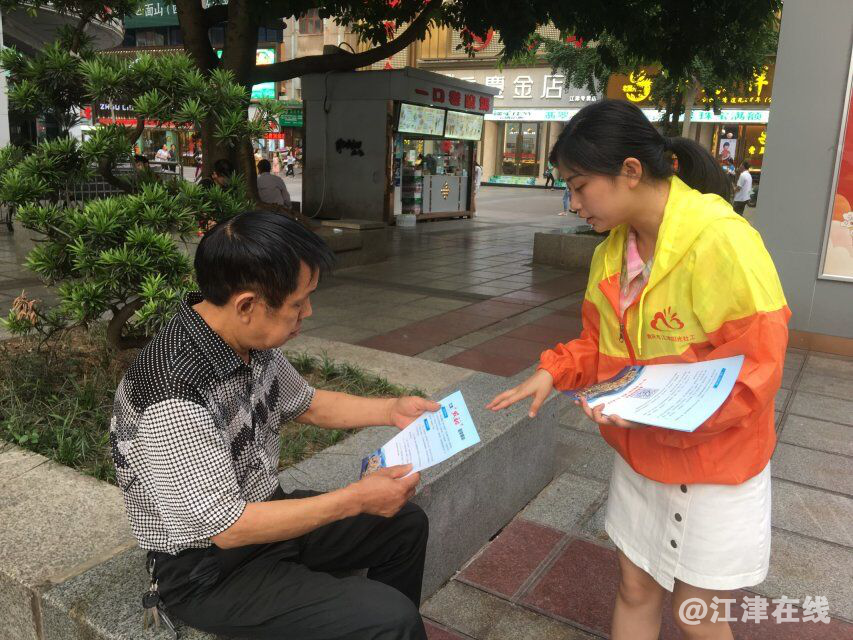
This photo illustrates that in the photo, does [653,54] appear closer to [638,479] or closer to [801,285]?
[801,285]

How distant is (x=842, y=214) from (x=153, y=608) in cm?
620

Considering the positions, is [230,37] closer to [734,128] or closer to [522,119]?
[734,128]

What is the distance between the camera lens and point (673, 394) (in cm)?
155

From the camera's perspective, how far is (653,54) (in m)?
9.70

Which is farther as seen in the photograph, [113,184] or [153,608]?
[113,184]

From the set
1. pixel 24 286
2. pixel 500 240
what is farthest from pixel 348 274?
pixel 500 240

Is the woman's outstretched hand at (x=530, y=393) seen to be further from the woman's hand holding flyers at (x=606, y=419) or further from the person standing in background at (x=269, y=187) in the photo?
the person standing in background at (x=269, y=187)

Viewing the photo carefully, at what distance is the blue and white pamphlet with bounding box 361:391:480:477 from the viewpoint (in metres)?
1.78

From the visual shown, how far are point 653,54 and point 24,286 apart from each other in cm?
833

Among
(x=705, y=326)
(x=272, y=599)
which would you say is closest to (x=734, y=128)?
(x=705, y=326)

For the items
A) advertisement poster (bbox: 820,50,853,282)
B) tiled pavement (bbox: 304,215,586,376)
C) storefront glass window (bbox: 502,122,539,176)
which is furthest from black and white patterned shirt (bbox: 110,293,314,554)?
storefront glass window (bbox: 502,122,539,176)

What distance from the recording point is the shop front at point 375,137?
1412 cm

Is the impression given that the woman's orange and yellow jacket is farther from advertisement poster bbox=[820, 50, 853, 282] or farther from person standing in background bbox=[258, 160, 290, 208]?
person standing in background bbox=[258, 160, 290, 208]

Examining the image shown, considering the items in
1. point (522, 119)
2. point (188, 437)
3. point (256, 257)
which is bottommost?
point (188, 437)
